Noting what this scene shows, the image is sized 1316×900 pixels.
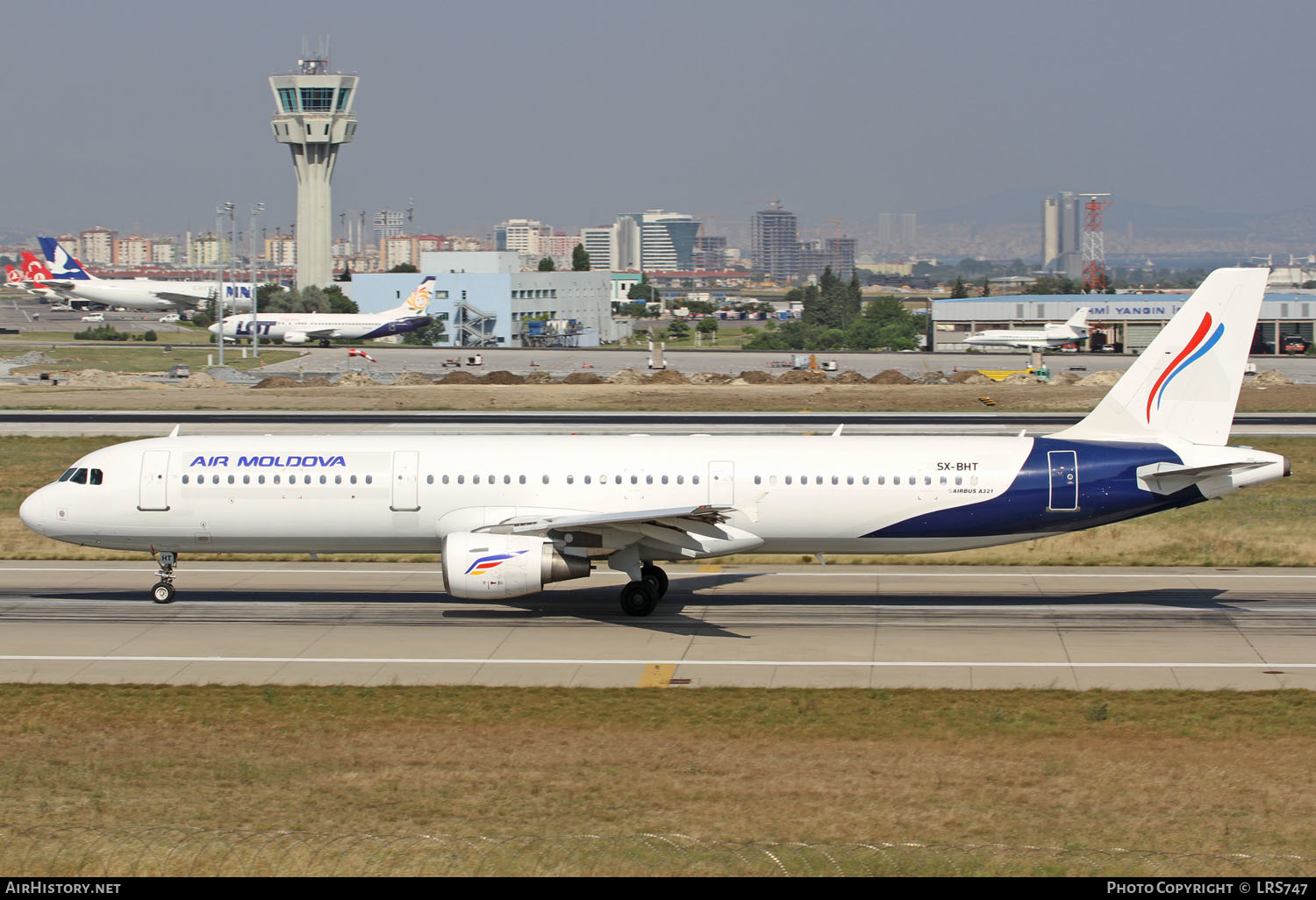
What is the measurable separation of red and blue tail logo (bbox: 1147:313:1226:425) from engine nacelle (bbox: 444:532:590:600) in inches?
577

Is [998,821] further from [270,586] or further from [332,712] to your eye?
[270,586]

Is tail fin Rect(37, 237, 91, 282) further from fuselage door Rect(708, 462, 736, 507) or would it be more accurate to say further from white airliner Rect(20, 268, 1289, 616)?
fuselage door Rect(708, 462, 736, 507)

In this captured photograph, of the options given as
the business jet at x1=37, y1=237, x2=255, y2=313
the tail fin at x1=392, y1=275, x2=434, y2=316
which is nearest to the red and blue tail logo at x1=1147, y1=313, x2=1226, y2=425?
the tail fin at x1=392, y1=275, x2=434, y2=316

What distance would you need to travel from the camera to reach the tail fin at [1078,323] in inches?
5192

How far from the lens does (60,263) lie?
18662cm

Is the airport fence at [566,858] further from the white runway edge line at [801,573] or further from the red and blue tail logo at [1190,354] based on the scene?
the white runway edge line at [801,573]

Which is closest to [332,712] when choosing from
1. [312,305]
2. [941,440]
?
[941,440]

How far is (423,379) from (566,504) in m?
63.3

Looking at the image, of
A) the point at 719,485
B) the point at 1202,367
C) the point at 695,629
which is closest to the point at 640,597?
the point at 695,629

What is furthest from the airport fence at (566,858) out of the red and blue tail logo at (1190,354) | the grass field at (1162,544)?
the grass field at (1162,544)

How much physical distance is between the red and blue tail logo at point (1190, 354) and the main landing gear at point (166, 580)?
23695 mm

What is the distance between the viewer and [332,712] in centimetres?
2164

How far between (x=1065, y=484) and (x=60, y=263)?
18698 centimetres

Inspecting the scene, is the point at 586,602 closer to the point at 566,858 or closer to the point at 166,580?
the point at 166,580
